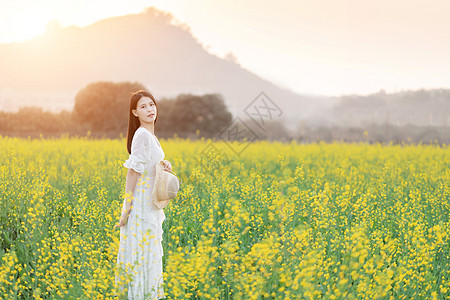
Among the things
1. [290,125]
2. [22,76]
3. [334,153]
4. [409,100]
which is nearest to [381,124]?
[290,125]

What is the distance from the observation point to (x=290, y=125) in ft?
85.2

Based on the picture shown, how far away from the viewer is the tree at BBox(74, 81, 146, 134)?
26.2 metres

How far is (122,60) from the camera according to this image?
92688 mm

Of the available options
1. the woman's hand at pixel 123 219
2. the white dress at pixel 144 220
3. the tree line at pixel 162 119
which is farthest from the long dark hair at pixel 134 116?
the tree line at pixel 162 119

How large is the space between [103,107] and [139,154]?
2393cm

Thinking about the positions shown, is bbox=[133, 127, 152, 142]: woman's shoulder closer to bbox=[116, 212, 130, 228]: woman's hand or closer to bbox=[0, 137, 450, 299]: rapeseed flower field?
bbox=[116, 212, 130, 228]: woman's hand

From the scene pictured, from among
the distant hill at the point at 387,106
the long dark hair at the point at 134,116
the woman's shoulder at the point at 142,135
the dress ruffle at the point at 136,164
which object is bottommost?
the dress ruffle at the point at 136,164

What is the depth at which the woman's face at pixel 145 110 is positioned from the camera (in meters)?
3.65

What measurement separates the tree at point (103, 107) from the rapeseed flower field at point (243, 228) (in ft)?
50.5

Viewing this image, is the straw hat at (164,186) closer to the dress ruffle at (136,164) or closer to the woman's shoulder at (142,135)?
the dress ruffle at (136,164)

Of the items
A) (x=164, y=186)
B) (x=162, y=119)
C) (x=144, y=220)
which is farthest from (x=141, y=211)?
(x=162, y=119)

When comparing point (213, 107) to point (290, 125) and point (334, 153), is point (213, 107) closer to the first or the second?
point (290, 125)

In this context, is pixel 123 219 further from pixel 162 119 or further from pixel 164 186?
pixel 162 119

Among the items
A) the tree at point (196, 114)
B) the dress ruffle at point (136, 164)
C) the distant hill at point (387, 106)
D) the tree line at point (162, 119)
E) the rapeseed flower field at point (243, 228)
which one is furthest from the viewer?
the distant hill at point (387, 106)
